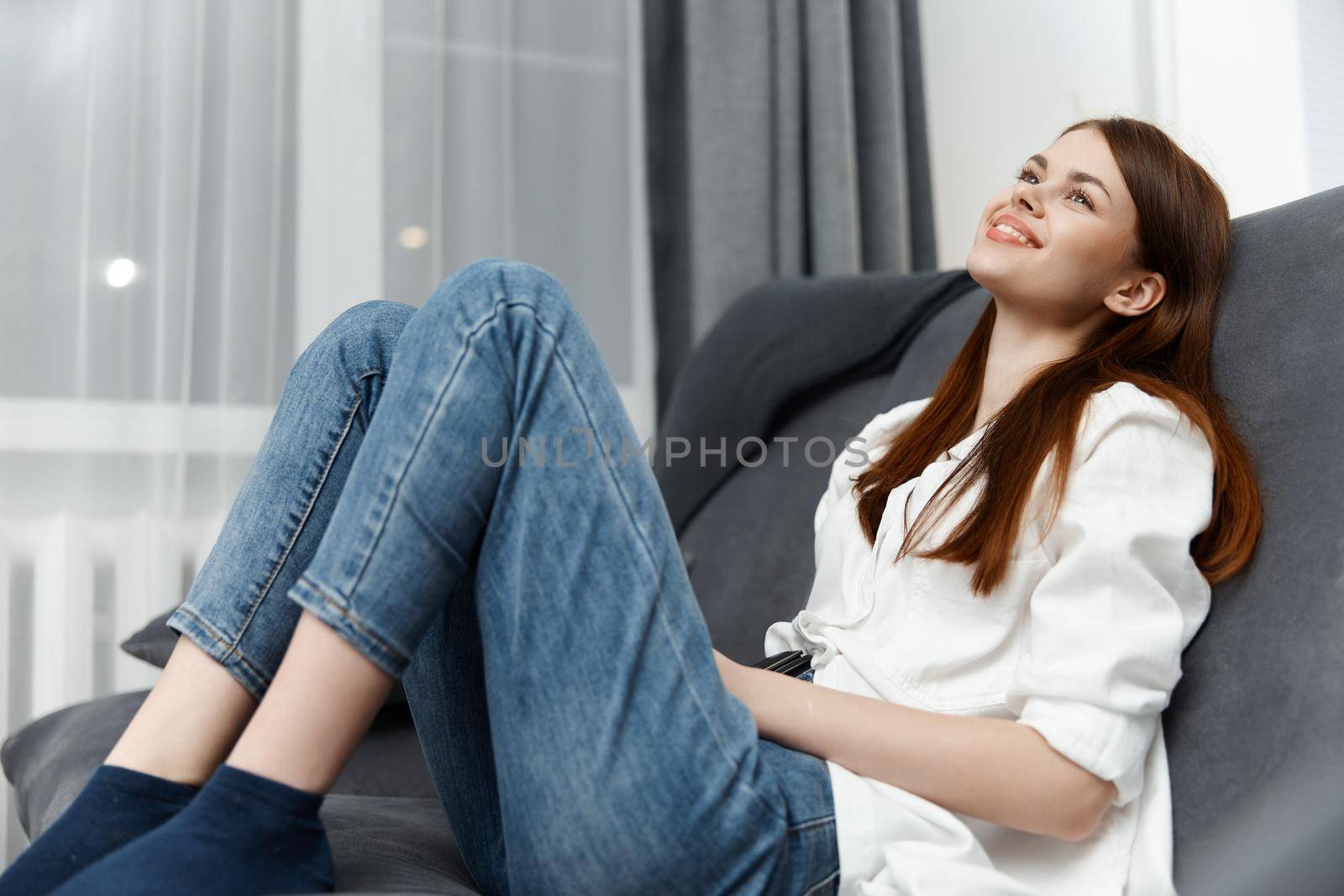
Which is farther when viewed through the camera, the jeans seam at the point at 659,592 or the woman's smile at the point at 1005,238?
the woman's smile at the point at 1005,238

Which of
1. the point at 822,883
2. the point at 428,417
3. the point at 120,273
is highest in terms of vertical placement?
the point at 120,273

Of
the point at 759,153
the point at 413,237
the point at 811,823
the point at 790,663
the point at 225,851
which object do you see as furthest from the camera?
the point at 759,153

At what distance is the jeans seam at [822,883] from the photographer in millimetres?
810

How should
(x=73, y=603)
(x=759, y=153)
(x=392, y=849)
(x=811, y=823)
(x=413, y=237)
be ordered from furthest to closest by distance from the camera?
(x=759, y=153) < (x=413, y=237) < (x=73, y=603) < (x=392, y=849) < (x=811, y=823)

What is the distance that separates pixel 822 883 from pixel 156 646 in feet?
3.17

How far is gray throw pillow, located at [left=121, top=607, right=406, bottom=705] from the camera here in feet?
4.60

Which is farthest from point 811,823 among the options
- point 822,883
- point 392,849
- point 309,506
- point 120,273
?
point 120,273

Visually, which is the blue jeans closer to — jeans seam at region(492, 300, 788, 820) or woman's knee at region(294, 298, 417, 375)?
jeans seam at region(492, 300, 788, 820)

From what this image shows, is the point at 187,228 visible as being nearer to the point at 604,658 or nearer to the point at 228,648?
the point at 228,648

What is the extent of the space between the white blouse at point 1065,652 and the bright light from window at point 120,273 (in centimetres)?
135

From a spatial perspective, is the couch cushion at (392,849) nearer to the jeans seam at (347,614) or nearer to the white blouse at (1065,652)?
the jeans seam at (347,614)

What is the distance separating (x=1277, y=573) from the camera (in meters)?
0.90

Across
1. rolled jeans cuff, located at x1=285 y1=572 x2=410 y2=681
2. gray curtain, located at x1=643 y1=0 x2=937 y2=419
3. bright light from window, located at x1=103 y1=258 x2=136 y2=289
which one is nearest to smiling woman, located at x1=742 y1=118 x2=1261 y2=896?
rolled jeans cuff, located at x1=285 y1=572 x2=410 y2=681

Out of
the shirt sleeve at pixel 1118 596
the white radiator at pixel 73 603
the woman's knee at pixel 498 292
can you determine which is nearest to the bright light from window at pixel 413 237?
the white radiator at pixel 73 603
